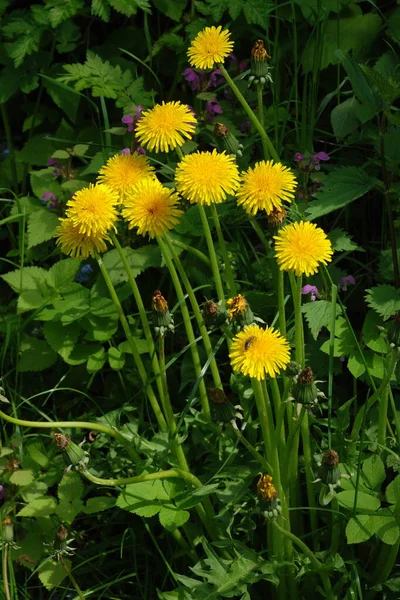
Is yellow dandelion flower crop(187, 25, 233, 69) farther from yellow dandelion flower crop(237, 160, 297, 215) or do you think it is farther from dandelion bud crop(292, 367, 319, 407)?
dandelion bud crop(292, 367, 319, 407)

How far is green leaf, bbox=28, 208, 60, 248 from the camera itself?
232 cm

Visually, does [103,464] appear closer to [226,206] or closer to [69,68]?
[226,206]

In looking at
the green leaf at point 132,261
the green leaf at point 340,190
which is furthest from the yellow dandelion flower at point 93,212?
the green leaf at point 132,261

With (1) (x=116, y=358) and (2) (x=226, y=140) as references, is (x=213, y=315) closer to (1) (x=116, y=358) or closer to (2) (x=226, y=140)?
(2) (x=226, y=140)

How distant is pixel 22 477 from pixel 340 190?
1.00m

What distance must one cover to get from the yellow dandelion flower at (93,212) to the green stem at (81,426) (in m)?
0.33

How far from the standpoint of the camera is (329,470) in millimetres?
1456

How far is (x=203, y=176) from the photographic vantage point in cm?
147

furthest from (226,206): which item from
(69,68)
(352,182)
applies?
(69,68)

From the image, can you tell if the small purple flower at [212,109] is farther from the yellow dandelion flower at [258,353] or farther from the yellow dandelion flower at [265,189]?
the yellow dandelion flower at [258,353]

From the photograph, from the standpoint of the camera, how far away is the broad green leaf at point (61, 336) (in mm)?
2104

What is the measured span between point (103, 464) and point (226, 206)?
0.69 meters

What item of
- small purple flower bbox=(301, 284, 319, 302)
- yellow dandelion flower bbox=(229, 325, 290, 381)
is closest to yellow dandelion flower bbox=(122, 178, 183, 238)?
yellow dandelion flower bbox=(229, 325, 290, 381)

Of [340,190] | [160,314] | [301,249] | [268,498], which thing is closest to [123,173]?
[160,314]
